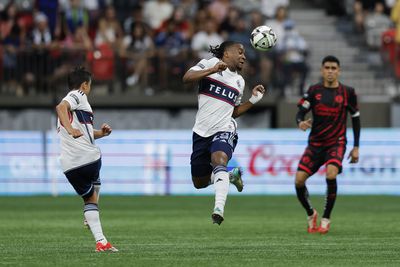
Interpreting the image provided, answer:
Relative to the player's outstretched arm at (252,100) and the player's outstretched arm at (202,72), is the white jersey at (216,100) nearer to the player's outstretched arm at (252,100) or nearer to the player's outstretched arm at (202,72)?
the player's outstretched arm at (252,100)

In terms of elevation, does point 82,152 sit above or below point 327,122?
above

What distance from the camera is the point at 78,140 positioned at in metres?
13.2

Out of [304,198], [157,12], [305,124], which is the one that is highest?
[157,12]

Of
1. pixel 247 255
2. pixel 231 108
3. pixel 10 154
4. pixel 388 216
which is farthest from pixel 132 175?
pixel 247 255

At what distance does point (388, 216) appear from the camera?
1989 centimetres

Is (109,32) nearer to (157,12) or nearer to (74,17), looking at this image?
(74,17)

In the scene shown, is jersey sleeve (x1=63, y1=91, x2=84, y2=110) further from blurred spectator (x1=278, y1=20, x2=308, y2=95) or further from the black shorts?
blurred spectator (x1=278, y1=20, x2=308, y2=95)

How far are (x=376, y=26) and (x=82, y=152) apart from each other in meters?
20.0

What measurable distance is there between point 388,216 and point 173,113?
11.1 meters

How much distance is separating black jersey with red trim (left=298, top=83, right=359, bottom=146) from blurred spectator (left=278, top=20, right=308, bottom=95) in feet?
40.4

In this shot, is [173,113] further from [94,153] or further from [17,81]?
[94,153]

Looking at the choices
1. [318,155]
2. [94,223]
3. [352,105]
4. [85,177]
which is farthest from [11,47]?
[94,223]

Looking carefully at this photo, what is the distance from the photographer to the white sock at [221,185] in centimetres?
1356

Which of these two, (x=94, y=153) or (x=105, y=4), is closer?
(x=94, y=153)
